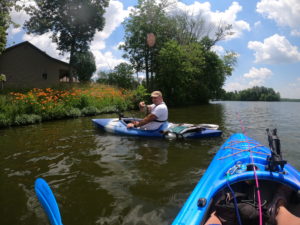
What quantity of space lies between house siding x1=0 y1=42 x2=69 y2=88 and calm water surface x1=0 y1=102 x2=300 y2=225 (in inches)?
745

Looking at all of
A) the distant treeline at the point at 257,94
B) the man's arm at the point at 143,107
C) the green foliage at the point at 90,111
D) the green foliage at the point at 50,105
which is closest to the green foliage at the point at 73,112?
the green foliage at the point at 50,105

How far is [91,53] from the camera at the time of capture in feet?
99.8

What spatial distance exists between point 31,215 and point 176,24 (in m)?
30.2

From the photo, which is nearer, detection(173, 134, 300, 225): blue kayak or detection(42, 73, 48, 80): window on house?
detection(173, 134, 300, 225): blue kayak

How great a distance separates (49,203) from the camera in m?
1.65

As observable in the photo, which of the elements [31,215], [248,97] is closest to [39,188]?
[31,215]

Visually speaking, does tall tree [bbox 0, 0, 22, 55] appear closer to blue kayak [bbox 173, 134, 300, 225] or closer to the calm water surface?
the calm water surface

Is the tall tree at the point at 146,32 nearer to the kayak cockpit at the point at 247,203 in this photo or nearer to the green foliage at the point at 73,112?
the green foliage at the point at 73,112

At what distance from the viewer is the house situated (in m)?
22.8

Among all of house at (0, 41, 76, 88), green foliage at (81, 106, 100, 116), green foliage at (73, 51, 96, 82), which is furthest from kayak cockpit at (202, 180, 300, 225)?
green foliage at (73, 51, 96, 82)

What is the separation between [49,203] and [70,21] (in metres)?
24.3

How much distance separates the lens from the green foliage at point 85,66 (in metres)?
28.4

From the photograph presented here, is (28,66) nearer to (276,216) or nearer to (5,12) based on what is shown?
(5,12)

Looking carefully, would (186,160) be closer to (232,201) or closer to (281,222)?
(232,201)
